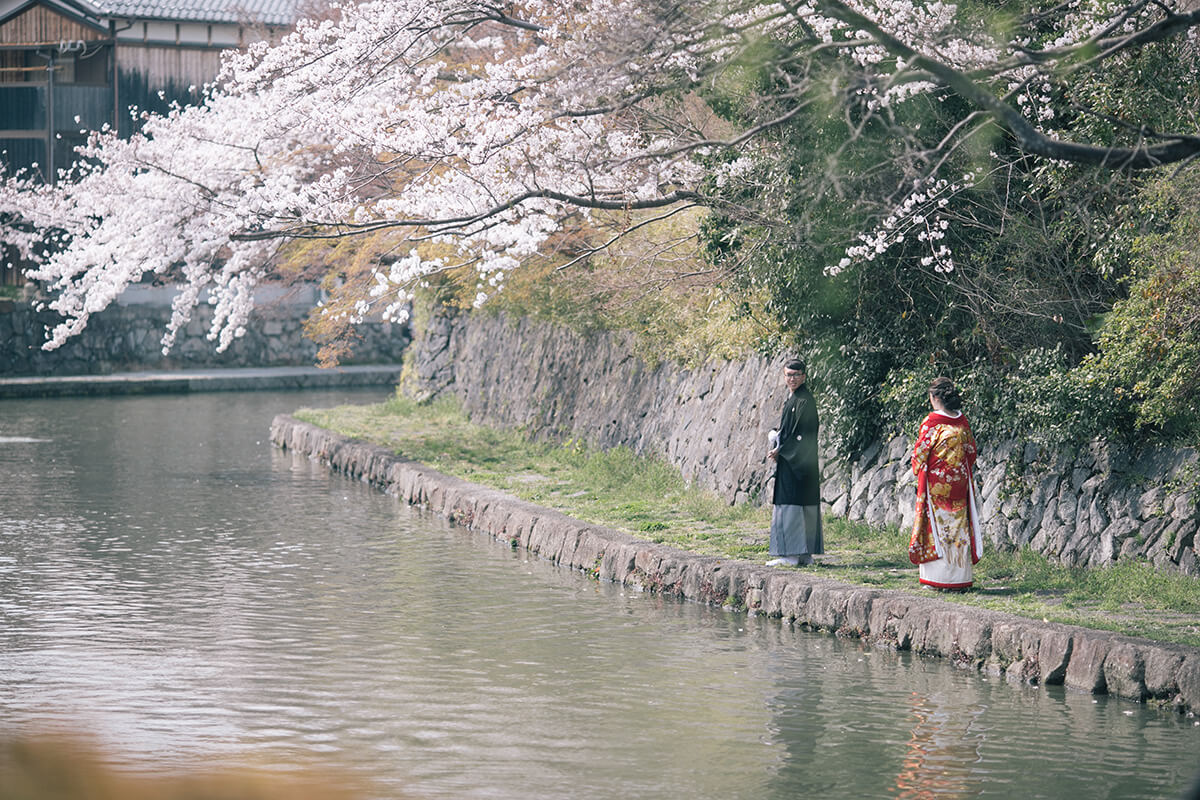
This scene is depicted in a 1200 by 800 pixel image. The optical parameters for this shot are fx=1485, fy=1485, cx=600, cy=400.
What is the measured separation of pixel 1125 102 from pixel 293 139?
13.2 metres

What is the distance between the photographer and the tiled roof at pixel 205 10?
3741 centimetres

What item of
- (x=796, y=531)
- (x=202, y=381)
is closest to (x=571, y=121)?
(x=796, y=531)

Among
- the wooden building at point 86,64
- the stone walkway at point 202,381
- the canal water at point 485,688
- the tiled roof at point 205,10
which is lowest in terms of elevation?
the canal water at point 485,688

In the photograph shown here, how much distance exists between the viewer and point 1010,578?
36.5 feet

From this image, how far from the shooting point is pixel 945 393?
1110 centimetres

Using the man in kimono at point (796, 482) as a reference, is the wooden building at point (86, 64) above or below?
above

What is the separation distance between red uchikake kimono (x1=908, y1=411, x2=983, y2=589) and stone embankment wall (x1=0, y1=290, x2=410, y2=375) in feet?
81.1

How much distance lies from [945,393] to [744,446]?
162 inches

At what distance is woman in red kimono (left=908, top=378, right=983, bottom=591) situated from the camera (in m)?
10.8

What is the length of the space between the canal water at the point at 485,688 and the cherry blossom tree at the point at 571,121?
10.6 feet

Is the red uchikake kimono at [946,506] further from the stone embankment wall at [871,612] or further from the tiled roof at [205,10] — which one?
the tiled roof at [205,10]

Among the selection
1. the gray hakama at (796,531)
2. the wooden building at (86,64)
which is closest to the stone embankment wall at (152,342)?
the wooden building at (86,64)

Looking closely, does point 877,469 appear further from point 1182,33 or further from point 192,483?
point 192,483

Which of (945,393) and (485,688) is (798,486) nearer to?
(945,393)
